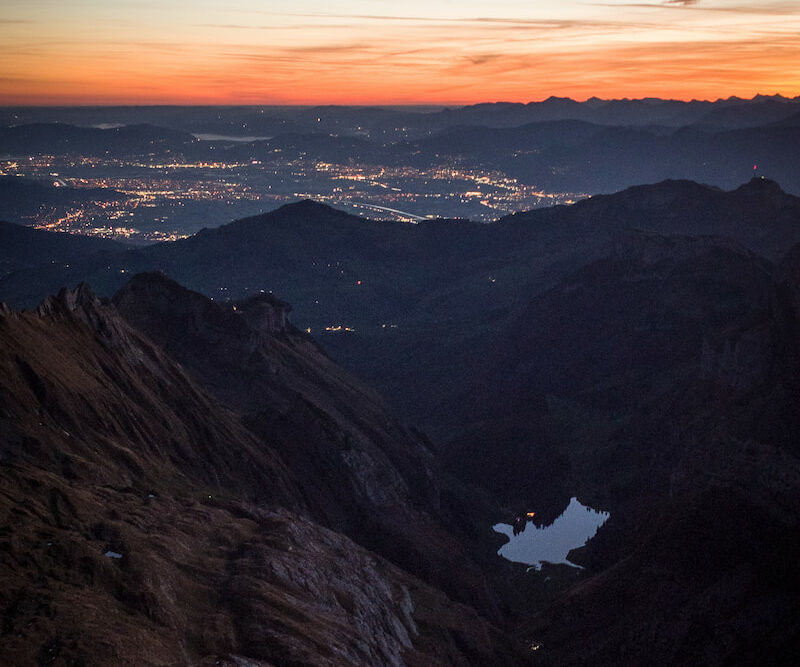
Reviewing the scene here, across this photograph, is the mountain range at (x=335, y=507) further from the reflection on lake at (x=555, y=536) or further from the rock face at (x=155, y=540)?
the reflection on lake at (x=555, y=536)

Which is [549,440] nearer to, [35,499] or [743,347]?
[743,347]

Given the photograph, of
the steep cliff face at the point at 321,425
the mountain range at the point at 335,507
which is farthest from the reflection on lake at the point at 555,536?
the steep cliff face at the point at 321,425

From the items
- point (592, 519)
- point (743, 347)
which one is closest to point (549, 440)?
point (592, 519)

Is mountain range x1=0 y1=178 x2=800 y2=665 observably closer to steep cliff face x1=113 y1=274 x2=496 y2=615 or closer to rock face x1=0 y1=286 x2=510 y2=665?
rock face x1=0 y1=286 x2=510 y2=665

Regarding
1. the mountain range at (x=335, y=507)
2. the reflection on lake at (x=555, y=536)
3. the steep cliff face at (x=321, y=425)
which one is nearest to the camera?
the mountain range at (x=335, y=507)

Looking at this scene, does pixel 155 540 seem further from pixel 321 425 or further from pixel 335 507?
pixel 321 425

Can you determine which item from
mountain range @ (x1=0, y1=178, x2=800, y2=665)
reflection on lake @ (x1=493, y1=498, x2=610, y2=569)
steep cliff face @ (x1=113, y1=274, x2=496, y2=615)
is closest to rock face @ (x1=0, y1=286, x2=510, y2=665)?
mountain range @ (x1=0, y1=178, x2=800, y2=665)

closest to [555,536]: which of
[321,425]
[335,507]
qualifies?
[321,425]
